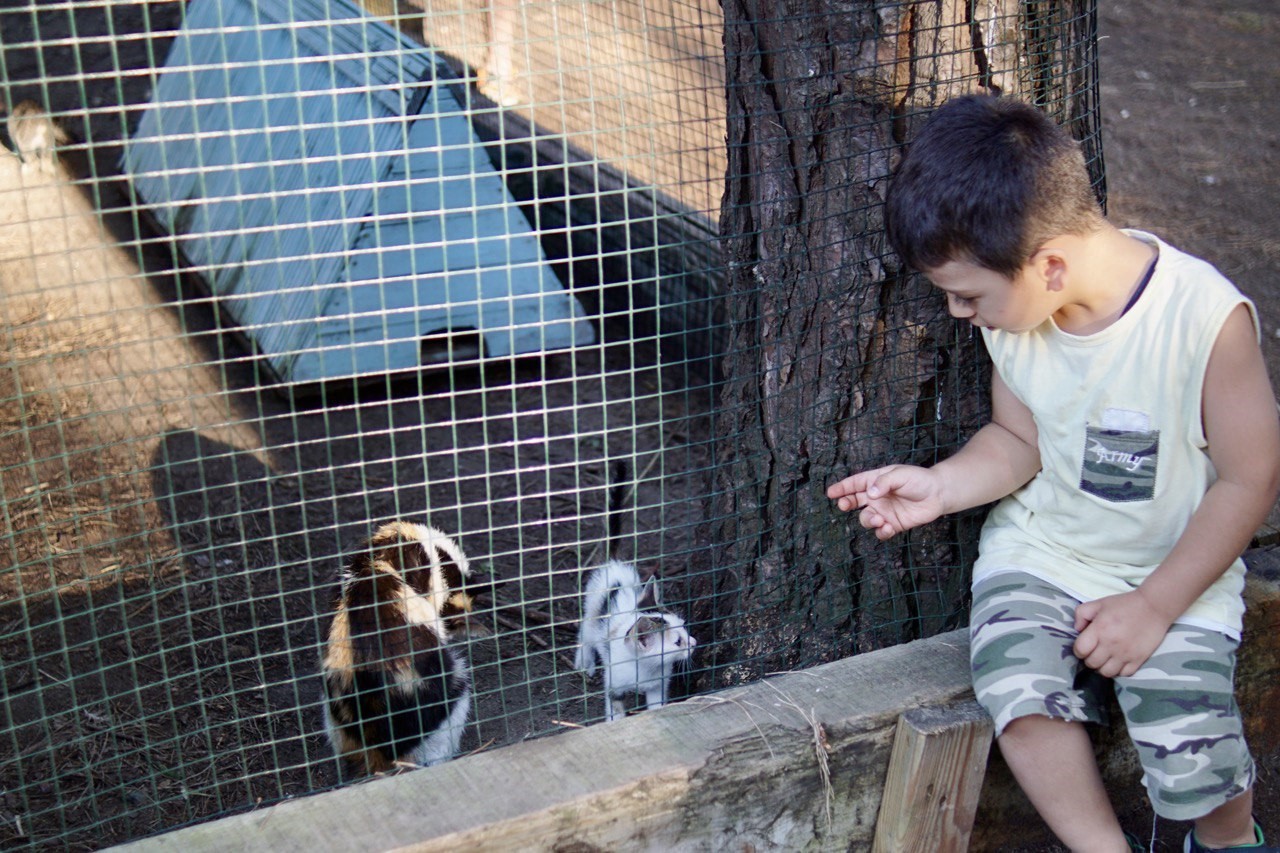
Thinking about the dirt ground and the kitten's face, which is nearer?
the dirt ground

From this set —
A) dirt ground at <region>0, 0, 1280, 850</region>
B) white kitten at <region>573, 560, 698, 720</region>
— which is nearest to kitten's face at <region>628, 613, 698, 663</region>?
white kitten at <region>573, 560, 698, 720</region>

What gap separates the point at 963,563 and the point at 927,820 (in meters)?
0.59

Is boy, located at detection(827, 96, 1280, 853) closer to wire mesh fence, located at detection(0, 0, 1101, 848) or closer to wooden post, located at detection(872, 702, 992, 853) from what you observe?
wooden post, located at detection(872, 702, 992, 853)

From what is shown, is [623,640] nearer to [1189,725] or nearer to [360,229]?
[1189,725]

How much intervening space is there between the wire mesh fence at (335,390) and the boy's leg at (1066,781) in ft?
1.81

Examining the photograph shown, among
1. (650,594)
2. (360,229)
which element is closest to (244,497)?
(360,229)

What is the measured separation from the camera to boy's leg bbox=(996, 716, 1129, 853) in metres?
1.93

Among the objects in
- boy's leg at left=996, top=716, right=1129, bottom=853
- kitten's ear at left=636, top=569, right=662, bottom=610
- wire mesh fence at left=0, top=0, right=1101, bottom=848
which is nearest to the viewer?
boy's leg at left=996, top=716, right=1129, bottom=853

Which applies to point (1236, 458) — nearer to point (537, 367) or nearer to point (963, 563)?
point (963, 563)

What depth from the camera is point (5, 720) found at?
272cm

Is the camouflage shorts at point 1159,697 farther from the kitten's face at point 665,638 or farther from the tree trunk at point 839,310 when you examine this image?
the kitten's face at point 665,638

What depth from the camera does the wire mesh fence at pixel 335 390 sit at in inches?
86.1

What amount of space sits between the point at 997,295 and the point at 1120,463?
0.38 m

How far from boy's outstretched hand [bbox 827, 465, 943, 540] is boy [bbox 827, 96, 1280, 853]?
0.22m
